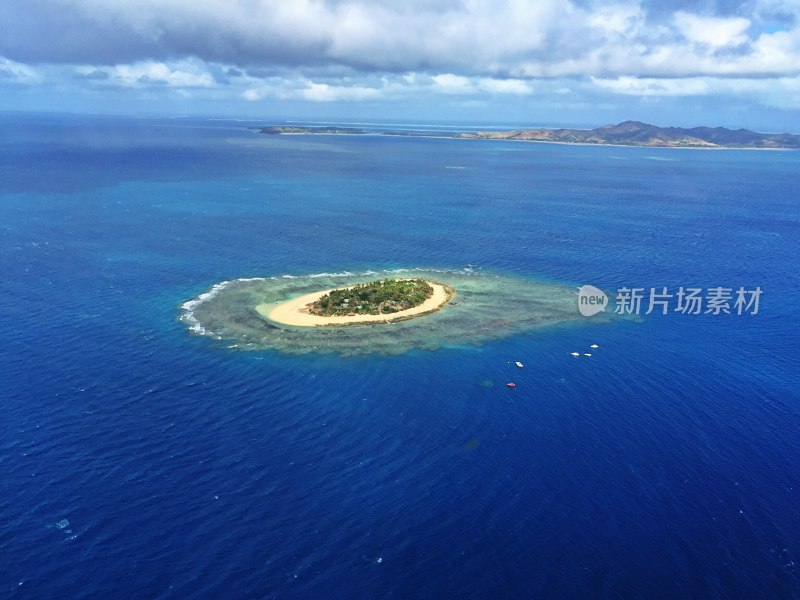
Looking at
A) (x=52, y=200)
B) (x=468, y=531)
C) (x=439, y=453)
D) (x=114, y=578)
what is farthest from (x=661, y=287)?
(x=52, y=200)

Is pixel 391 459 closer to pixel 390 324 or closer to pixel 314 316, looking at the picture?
pixel 390 324

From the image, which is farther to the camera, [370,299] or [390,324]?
[370,299]

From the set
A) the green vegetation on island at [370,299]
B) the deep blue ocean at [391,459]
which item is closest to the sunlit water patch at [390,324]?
the deep blue ocean at [391,459]

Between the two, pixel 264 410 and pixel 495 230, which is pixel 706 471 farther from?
pixel 495 230

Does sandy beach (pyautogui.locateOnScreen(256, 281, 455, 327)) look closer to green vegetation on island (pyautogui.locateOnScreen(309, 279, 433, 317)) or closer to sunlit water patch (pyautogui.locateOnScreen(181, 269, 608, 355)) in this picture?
green vegetation on island (pyautogui.locateOnScreen(309, 279, 433, 317))

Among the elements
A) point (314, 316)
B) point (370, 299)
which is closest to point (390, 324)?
point (370, 299)

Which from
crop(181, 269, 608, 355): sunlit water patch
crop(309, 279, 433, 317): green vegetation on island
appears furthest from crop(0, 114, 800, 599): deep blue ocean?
crop(309, 279, 433, 317): green vegetation on island

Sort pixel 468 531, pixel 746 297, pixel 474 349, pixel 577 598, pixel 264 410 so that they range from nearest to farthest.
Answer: pixel 577 598 < pixel 468 531 < pixel 264 410 < pixel 474 349 < pixel 746 297
